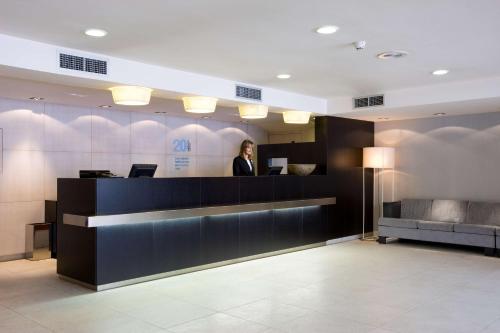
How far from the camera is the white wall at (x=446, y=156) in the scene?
854 cm

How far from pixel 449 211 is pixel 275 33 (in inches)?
229

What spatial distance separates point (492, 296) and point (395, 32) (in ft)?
10.5

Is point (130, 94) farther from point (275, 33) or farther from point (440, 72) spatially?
point (440, 72)

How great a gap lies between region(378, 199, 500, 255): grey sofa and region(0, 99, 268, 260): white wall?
4.52 metres

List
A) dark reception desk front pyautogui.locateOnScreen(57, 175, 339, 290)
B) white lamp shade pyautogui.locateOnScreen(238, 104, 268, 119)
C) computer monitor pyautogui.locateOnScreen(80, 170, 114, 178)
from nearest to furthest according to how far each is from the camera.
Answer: dark reception desk front pyautogui.locateOnScreen(57, 175, 339, 290) → computer monitor pyautogui.locateOnScreen(80, 170, 114, 178) → white lamp shade pyautogui.locateOnScreen(238, 104, 268, 119)

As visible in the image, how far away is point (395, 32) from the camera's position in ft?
15.1

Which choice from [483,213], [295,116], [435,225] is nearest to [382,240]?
[435,225]

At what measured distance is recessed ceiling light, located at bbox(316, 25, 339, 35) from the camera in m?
4.40

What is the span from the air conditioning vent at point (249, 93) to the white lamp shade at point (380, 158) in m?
3.02

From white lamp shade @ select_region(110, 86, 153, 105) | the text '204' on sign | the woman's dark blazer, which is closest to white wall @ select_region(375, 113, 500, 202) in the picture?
the woman's dark blazer

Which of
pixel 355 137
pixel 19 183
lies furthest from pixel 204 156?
pixel 19 183

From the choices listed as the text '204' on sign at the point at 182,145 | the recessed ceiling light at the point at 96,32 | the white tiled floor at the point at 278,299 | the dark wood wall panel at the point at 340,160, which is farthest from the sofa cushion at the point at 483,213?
the recessed ceiling light at the point at 96,32

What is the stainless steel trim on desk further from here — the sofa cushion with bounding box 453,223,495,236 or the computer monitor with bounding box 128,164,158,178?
the sofa cushion with bounding box 453,223,495,236

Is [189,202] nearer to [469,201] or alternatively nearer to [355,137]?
[355,137]
